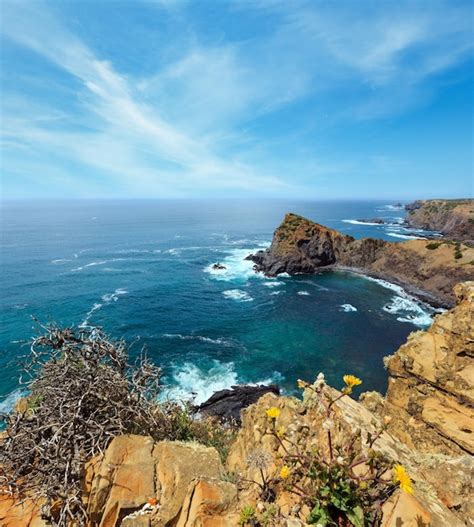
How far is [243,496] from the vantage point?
18.2 feet

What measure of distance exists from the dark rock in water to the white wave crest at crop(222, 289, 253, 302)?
24.0 meters

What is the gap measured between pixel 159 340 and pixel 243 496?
116 ft

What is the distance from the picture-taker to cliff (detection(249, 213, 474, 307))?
58531 millimetres

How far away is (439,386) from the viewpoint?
39.3ft

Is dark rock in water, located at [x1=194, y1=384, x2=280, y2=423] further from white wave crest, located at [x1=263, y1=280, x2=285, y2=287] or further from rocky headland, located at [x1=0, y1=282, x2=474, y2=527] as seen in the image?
white wave crest, located at [x1=263, y1=280, x2=285, y2=287]

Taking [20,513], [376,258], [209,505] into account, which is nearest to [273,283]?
[376,258]

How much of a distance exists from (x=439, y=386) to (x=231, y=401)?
20.5m

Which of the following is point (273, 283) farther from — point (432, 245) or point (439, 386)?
point (439, 386)

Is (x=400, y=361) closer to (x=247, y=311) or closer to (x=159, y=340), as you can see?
(x=159, y=340)

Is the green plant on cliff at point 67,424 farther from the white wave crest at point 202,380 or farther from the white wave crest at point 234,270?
the white wave crest at point 234,270

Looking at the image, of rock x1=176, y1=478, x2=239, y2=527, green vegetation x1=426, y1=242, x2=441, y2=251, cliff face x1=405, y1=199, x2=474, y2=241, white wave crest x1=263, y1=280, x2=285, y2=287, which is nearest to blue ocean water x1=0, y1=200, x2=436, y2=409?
white wave crest x1=263, y1=280, x2=285, y2=287

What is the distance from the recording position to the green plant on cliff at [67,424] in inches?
229

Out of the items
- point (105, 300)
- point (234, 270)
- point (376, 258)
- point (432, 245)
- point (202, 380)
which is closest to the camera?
point (202, 380)

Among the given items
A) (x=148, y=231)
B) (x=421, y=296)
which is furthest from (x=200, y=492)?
(x=148, y=231)
